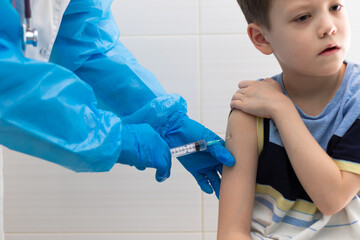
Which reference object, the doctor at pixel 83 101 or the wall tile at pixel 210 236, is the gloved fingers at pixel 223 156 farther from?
the wall tile at pixel 210 236

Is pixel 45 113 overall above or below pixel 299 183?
above

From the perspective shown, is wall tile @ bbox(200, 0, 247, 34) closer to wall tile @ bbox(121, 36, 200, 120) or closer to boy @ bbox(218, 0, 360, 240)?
wall tile @ bbox(121, 36, 200, 120)

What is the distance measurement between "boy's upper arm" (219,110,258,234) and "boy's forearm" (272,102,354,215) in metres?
0.10

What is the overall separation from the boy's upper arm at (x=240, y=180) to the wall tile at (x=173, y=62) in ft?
2.68

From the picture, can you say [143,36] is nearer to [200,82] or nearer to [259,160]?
[200,82]

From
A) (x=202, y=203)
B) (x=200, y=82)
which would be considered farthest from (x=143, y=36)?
(x=202, y=203)

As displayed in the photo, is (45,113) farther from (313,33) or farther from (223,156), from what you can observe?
(313,33)

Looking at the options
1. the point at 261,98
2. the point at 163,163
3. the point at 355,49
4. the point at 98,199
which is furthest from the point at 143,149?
the point at 355,49

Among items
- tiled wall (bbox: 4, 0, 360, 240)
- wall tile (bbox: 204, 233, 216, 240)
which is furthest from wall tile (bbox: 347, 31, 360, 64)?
wall tile (bbox: 204, 233, 216, 240)

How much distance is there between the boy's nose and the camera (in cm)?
93

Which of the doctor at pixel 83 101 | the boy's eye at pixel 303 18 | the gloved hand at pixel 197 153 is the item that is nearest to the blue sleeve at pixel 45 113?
the doctor at pixel 83 101

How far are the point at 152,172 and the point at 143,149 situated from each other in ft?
2.74

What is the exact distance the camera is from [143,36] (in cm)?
189

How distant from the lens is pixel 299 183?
103 cm
